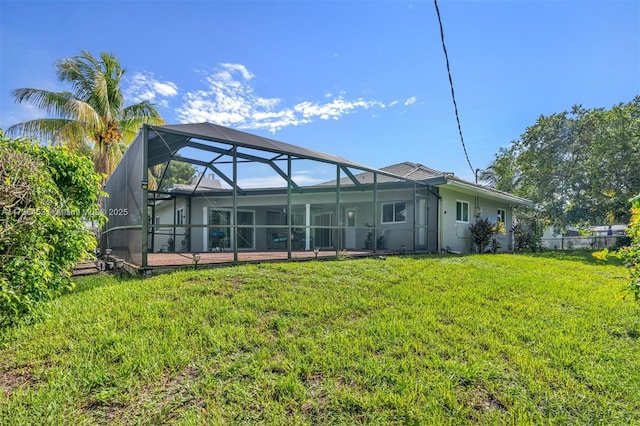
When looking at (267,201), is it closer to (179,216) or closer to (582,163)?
(179,216)

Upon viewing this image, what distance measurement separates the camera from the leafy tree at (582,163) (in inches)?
546

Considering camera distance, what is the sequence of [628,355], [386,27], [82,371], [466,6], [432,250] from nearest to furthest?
1. [82,371]
2. [628,355]
3. [466,6]
4. [386,27]
5. [432,250]

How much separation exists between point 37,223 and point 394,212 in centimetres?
1128

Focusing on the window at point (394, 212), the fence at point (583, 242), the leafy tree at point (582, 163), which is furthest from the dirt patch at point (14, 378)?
the fence at point (583, 242)

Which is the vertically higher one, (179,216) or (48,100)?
(48,100)

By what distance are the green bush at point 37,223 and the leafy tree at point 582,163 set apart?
60.9ft

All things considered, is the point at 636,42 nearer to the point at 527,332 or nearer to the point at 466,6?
the point at 466,6

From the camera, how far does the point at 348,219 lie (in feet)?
45.1

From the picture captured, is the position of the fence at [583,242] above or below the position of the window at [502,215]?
below

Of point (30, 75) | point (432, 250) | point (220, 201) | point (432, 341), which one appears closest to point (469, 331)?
point (432, 341)

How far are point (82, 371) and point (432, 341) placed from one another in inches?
127

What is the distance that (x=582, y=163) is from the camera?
15.5 metres

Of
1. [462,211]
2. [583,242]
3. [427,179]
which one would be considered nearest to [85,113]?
[427,179]

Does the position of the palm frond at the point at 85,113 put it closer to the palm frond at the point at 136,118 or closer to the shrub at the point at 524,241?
the palm frond at the point at 136,118
